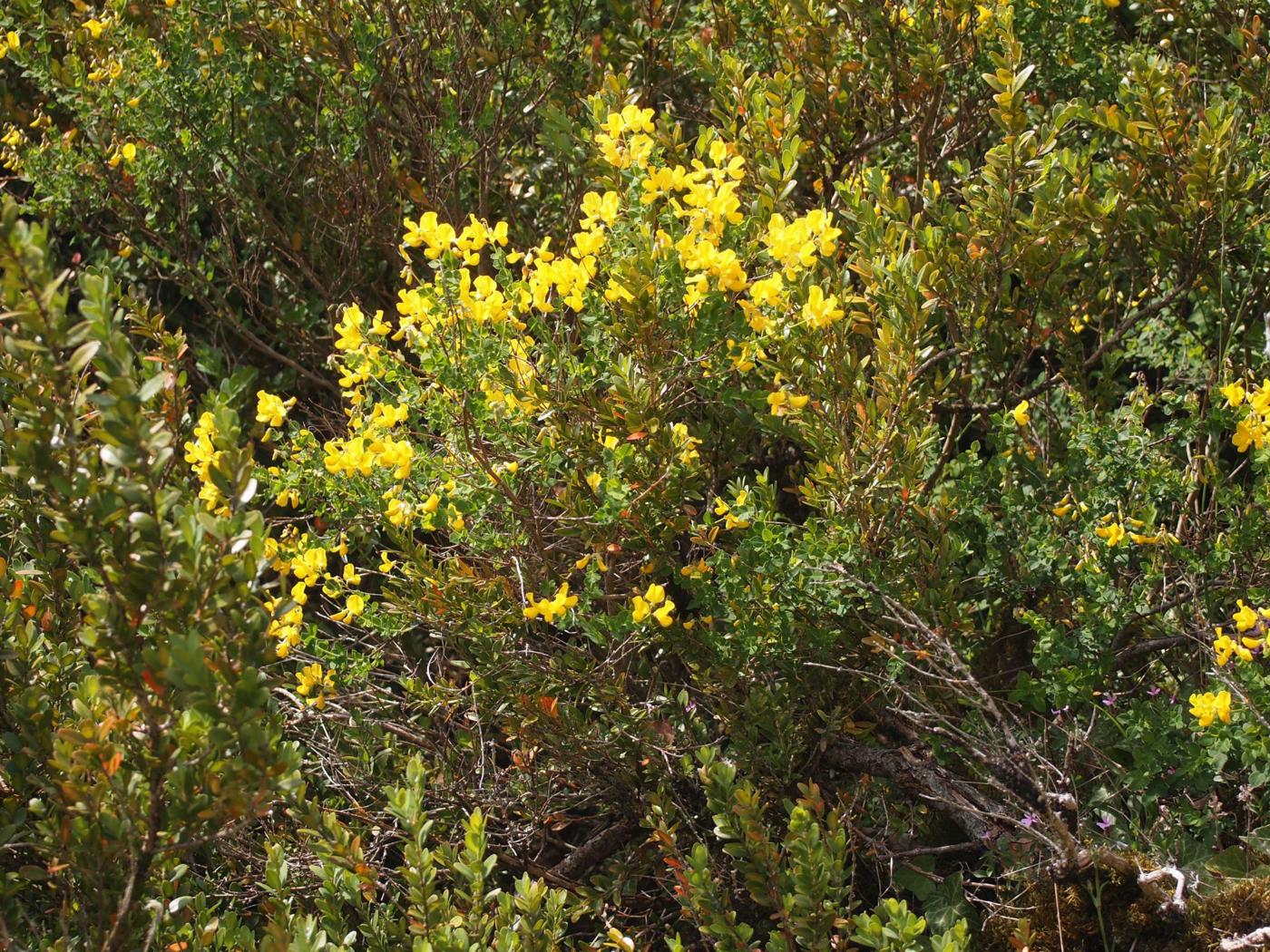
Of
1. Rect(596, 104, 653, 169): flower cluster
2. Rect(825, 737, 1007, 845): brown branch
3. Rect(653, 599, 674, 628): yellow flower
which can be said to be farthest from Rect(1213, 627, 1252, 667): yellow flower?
Rect(596, 104, 653, 169): flower cluster

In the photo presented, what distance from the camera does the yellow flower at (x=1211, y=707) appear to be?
7.23ft

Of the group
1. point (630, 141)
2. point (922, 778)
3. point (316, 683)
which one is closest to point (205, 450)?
point (316, 683)

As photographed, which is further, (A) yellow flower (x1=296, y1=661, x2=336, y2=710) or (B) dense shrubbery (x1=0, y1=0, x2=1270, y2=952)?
(A) yellow flower (x1=296, y1=661, x2=336, y2=710)

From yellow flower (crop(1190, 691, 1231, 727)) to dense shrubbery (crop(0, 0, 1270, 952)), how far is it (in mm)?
33

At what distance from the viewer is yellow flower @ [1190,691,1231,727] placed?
2.20 m

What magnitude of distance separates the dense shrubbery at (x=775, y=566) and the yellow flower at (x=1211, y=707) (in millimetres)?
33

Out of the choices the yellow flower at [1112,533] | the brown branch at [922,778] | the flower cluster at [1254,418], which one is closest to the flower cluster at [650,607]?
the brown branch at [922,778]

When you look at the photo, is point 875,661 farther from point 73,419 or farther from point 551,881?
point 73,419

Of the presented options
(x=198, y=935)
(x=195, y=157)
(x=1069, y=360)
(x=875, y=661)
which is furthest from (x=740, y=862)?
(x=195, y=157)

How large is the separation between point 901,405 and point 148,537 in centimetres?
145

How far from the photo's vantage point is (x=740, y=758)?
98.3 inches

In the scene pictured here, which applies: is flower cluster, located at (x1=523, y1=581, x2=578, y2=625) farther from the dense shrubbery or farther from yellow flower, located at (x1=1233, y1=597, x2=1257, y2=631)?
yellow flower, located at (x1=1233, y1=597, x2=1257, y2=631)

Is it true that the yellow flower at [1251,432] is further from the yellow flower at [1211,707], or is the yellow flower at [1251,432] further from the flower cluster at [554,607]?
the flower cluster at [554,607]

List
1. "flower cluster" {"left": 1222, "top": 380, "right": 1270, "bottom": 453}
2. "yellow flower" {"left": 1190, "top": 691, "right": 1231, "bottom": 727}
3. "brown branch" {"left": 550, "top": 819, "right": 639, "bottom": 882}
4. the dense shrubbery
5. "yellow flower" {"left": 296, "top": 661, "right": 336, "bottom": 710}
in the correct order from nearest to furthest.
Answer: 1. the dense shrubbery
2. "yellow flower" {"left": 1190, "top": 691, "right": 1231, "bottom": 727}
3. "flower cluster" {"left": 1222, "top": 380, "right": 1270, "bottom": 453}
4. "yellow flower" {"left": 296, "top": 661, "right": 336, "bottom": 710}
5. "brown branch" {"left": 550, "top": 819, "right": 639, "bottom": 882}
